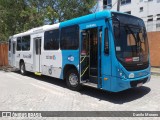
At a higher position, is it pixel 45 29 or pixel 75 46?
pixel 45 29

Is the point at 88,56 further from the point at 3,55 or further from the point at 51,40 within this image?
the point at 3,55

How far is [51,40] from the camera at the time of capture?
9.66 metres

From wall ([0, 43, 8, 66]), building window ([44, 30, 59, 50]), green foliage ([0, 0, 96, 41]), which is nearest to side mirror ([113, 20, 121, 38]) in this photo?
building window ([44, 30, 59, 50])

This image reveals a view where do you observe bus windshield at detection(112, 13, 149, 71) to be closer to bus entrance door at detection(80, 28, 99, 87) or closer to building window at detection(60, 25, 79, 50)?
bus entrance door at detection(80, 28, 99, 87)

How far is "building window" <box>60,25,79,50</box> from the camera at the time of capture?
7996 mm

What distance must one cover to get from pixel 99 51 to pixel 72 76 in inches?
Answer: 77.7

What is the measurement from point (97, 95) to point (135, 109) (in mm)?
1966

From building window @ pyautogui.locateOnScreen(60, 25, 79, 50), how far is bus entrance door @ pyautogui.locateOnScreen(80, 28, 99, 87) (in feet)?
1.26

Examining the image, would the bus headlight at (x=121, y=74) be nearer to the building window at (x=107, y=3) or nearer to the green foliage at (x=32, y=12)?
the green foliage at (x=32, y=12)

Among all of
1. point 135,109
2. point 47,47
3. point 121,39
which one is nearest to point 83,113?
point 135,109

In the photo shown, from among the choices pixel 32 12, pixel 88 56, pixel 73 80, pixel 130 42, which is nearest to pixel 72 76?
pixel 73 80

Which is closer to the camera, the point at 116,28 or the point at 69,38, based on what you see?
the point at 116,28

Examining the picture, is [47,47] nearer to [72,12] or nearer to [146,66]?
[146,66]

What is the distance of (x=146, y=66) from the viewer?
7469mm
